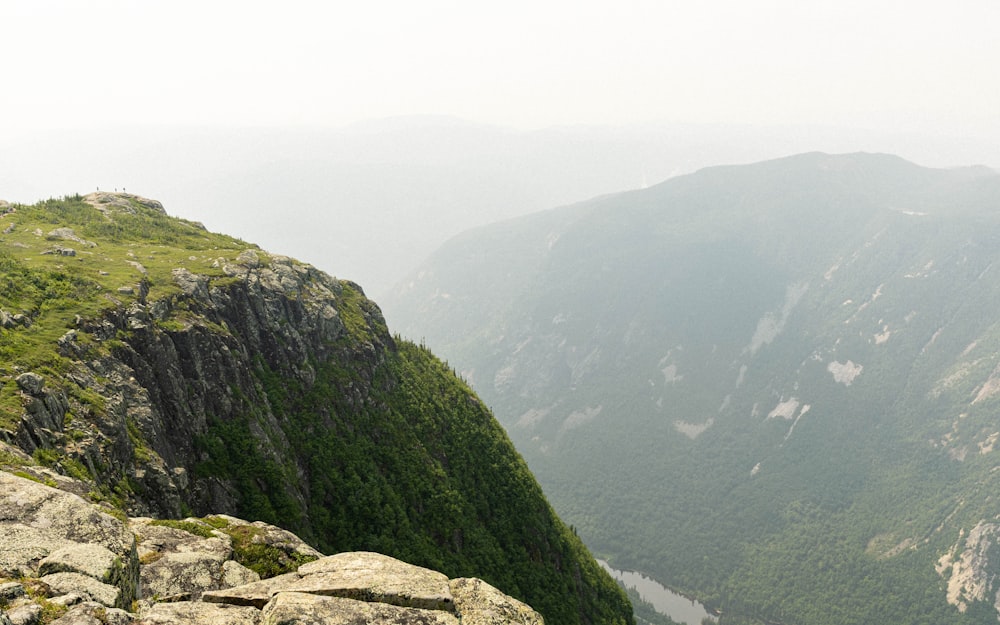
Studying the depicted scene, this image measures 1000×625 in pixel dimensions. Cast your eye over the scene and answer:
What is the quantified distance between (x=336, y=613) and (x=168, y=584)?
12359 mm

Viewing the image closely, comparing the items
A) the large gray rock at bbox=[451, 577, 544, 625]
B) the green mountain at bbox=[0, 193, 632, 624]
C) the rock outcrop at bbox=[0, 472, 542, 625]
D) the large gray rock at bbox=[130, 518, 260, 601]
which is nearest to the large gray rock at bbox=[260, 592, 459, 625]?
the rock outcrop at bbox=[0, 472, 542, 625]

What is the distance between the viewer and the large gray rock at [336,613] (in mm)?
25250

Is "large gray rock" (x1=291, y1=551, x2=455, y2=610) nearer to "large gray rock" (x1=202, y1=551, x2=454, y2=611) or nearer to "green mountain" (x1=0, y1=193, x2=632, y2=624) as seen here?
"large gray rock" (x1=202, y1=551, x2=454, y2=611)

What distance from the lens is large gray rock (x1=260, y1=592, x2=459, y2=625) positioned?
25.2 metres

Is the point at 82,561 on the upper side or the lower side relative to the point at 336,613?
upper

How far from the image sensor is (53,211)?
4299 inches

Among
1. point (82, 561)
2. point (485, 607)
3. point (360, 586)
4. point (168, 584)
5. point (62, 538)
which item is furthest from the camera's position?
point (168, 584)

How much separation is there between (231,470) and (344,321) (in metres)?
53.2

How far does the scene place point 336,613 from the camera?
86.2ft

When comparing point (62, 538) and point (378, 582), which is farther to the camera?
point (378, 582)

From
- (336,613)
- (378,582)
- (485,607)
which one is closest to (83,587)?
(336,613)

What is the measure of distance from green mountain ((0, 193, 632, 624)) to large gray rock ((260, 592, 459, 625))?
24.8m

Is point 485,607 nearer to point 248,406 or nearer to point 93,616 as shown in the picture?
point 93,616

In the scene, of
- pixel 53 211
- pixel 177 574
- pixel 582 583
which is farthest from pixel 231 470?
pixel 582 583
